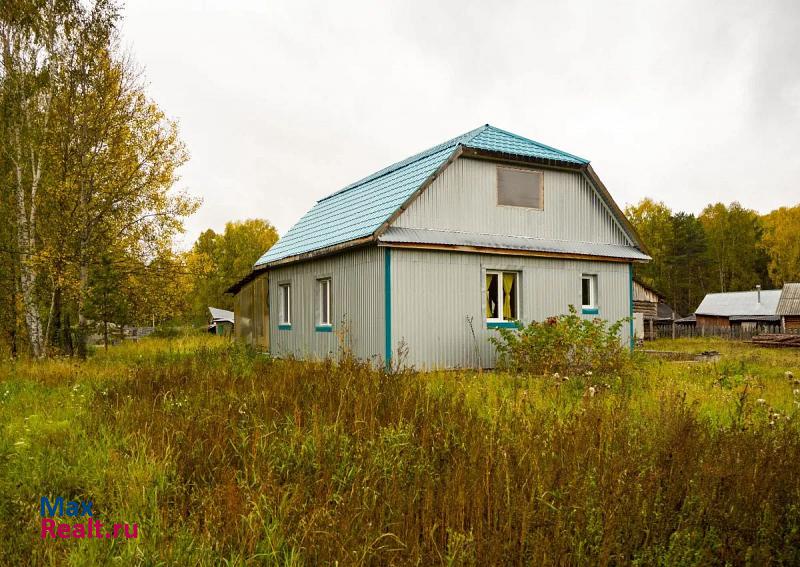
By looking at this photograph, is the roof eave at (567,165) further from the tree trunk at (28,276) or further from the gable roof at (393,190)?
the tree trunk at (28,276)

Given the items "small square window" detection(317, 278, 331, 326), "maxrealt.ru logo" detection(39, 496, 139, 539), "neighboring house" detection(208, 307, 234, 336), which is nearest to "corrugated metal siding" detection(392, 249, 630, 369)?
"small square window" detection(317, 278, 331, 326)

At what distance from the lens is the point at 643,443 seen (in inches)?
185

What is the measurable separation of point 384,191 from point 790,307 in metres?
40.3

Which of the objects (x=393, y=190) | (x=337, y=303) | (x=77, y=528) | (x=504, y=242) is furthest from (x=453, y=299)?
(x=77, y=528)

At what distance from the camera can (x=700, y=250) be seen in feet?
203

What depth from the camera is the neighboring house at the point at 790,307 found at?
42750mm

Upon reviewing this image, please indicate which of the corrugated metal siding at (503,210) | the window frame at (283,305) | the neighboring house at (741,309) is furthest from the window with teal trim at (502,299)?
the neighboring house at (741,309)

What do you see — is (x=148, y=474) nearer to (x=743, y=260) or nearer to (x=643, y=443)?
(x=643, y=443)

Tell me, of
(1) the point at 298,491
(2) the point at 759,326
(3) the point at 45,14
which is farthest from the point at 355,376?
(2) the point at 759,326

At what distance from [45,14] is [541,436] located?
17.0 m

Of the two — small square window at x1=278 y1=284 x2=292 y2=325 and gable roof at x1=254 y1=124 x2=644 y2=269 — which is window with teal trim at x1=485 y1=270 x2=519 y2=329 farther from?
small square window at x1=278 y1=284 x2=292 y2=325

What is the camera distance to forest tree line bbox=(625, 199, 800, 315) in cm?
6200

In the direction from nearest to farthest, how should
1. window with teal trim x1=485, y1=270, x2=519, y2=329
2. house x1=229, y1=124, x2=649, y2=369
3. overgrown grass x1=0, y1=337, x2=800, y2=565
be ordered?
overgrown grass x1=0, y1=337, x2=800, y2=565 < house x1=229, y1=124, x2=649, y2=369 < window with teal trim x1=485, y1=270, x2=519, y2=329

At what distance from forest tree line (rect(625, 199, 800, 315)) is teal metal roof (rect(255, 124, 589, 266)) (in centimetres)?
5195
